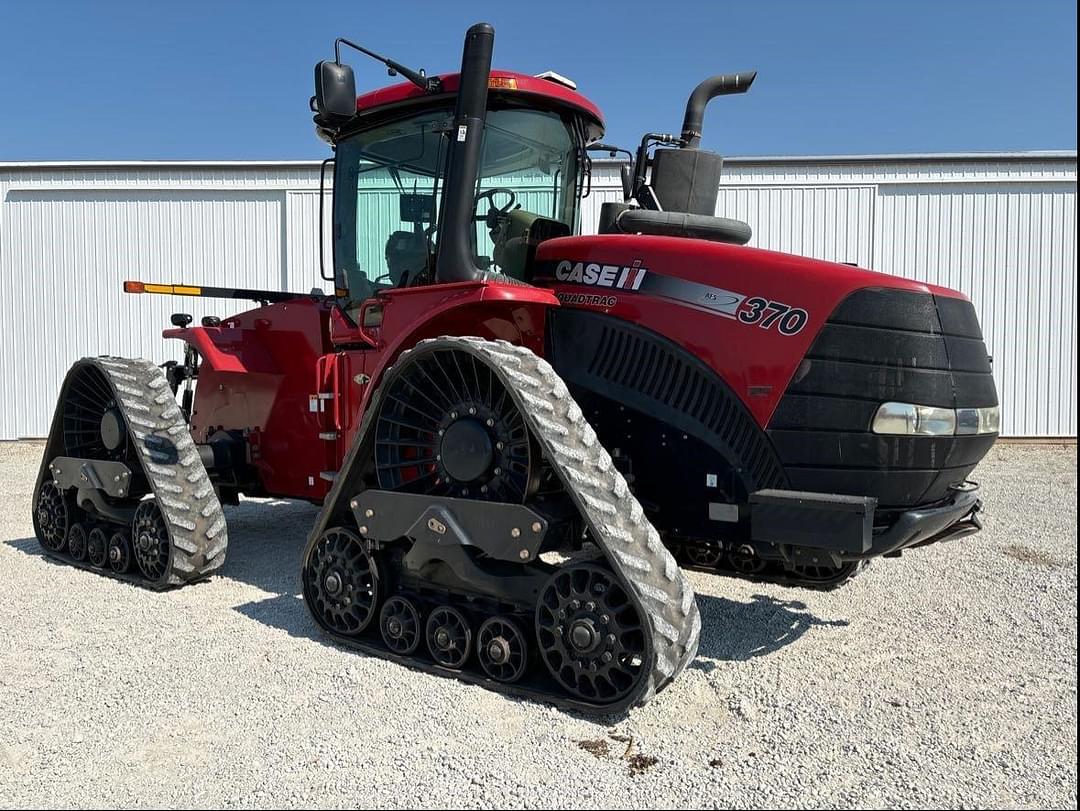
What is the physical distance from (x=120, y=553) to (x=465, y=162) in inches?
142

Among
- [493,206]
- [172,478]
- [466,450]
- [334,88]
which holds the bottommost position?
[172,478]

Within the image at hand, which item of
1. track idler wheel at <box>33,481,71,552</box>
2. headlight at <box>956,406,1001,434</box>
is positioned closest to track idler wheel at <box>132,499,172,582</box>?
track idler wheel at <box>33,481,71,552</box>

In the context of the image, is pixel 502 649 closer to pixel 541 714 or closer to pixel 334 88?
pixel 541 714

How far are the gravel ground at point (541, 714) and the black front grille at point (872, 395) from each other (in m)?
0.97

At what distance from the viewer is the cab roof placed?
436cm

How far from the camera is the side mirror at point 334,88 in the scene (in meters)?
4.06

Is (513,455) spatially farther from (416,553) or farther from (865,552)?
(865,552)

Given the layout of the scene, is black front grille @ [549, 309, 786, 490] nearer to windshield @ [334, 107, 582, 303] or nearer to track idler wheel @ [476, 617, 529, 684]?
windshield @ [334, 107, 582, 303]

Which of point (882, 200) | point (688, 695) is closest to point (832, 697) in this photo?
point (688, 695)

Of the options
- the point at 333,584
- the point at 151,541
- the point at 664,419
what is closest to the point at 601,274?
the point at 664,419

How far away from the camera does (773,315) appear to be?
3559mm

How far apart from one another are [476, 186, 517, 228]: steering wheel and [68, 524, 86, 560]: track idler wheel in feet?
12.6

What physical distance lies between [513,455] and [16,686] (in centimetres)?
246

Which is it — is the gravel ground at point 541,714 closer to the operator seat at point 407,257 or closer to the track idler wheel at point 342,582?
the track idler wheel at point 342,582
